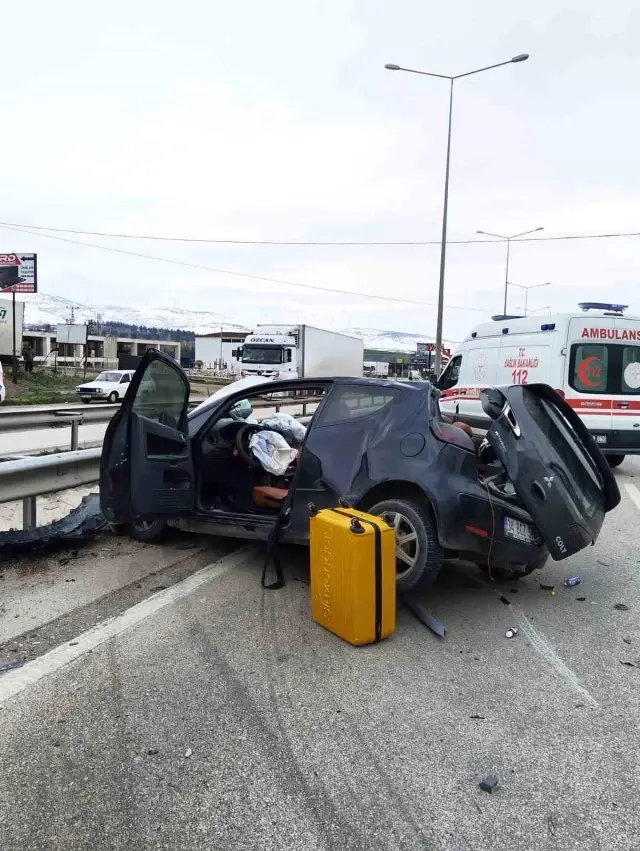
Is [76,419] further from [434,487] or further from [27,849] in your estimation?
[27,849]

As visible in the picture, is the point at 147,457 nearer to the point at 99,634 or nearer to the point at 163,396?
the point at 163,396

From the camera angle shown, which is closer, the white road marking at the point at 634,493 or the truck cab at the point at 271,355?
the white road marking at the point at 634,493

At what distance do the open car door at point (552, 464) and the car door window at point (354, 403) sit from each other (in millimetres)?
754

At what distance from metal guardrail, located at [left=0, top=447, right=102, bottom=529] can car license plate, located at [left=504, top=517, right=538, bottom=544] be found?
378 centimetres

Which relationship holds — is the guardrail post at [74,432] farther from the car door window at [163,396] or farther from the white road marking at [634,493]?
the white road marking at [634,493]

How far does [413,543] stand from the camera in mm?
4316

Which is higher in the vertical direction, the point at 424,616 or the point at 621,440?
the point at 621,440

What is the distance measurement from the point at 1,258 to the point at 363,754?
35.8m

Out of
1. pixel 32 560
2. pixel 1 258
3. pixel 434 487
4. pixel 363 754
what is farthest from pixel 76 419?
pixel 1 258

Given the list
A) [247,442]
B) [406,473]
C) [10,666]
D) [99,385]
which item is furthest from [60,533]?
[99,385]

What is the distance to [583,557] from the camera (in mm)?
5766

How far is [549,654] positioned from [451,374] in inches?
418

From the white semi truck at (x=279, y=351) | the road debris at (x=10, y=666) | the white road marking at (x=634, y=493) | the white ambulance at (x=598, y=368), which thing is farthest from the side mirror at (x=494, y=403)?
the white semi truck at (x=279, y=351)

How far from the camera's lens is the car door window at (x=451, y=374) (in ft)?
45.0
